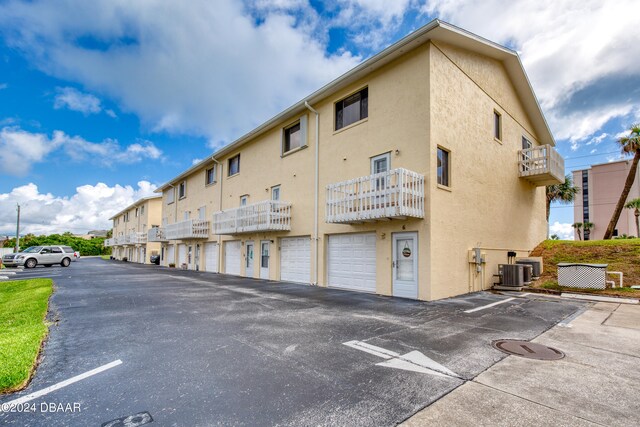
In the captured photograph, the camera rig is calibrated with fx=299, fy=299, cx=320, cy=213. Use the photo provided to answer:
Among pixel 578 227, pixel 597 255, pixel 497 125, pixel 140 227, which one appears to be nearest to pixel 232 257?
pixel 497 125

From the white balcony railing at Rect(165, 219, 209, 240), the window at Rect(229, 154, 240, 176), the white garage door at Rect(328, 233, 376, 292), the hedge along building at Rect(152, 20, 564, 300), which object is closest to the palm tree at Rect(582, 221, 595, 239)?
the hedge along building at Rect(152, 20, 564, 300)

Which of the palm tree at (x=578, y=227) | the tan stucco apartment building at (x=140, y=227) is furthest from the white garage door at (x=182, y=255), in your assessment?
the palm tree at (x=578, y=227)

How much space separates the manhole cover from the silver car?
104ft

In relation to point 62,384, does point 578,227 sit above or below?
above

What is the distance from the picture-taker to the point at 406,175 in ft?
29.0

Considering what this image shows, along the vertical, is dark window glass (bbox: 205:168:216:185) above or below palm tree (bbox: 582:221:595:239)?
above

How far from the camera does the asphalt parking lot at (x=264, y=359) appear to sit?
2723mm

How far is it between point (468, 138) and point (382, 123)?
337 cm

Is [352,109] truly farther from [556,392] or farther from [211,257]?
[211,257]

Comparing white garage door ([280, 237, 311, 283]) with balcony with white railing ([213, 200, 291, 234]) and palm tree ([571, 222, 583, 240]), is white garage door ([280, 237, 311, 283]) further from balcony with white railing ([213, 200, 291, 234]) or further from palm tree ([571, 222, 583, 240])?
palm tree ([571, 222, 583, 240])

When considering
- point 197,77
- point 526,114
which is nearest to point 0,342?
point 197,77

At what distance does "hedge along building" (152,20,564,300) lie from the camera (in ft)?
30.7

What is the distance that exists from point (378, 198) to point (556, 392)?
661 centimetres

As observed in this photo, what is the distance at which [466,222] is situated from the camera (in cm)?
1064
